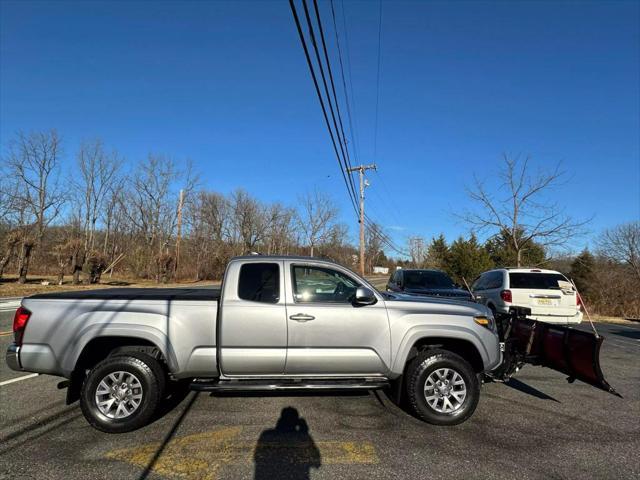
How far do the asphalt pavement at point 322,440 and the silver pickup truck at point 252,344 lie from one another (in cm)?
36

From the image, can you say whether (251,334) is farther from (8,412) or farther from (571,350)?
(571,350)

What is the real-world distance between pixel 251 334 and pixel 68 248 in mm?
24931

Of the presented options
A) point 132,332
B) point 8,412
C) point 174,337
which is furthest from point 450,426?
point 8,412

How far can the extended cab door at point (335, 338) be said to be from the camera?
4.35 meters

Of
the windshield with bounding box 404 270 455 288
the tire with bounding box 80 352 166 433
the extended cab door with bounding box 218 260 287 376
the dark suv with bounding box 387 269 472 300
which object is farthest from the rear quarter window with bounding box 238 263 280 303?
the windshield with bounding box 404 270 455 288

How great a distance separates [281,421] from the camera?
4.36 m

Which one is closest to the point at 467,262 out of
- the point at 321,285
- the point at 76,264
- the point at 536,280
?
the point at 536,280

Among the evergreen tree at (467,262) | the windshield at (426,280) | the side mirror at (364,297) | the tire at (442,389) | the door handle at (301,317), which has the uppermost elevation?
the evergreen tree at (467,262)

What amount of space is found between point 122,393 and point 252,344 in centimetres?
146

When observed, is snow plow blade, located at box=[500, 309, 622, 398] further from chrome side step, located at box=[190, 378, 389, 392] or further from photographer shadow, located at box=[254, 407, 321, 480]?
photographer shadow, located at box=[254, 407, 321, 480]

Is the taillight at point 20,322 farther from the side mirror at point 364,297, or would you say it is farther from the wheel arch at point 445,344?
the wheel arch at point 445,344

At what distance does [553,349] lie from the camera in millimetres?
4809

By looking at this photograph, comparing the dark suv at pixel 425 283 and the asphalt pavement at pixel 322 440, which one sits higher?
the dark suv at pixel 425 283

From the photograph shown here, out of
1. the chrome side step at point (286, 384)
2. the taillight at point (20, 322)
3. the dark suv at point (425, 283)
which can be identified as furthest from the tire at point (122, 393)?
the dark suv at point (425, 283)
